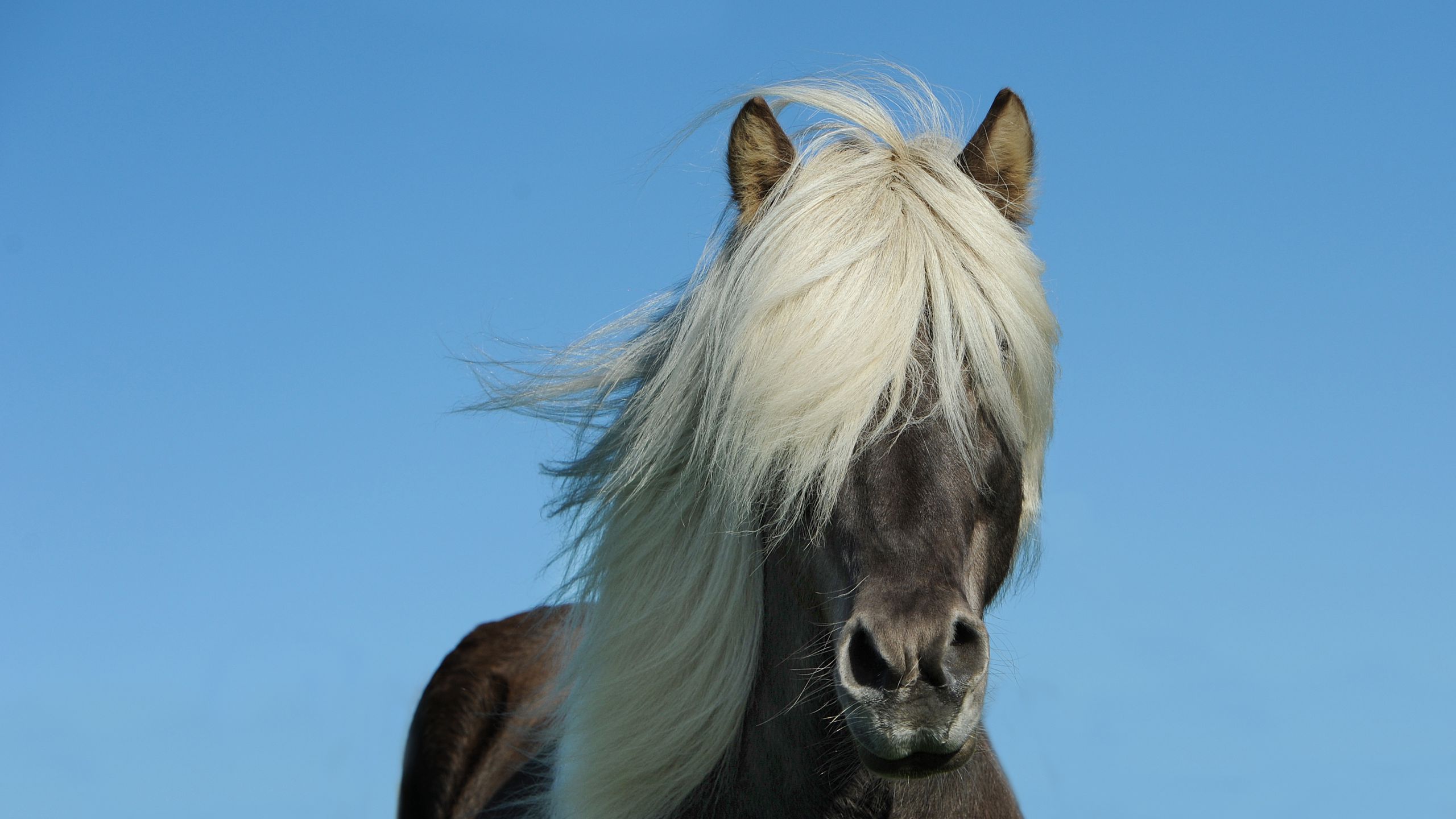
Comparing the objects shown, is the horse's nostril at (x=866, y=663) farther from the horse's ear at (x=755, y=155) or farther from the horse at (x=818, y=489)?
the horse's ear at (x=755, y=155)

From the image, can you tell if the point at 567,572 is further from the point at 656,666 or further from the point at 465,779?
the point at 465,779

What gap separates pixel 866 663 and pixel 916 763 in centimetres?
22

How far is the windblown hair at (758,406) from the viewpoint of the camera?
110 inches

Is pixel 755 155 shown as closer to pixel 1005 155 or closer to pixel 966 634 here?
pixel 1005 155

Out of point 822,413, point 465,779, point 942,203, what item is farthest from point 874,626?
point 465,779

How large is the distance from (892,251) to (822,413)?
0.52 meters

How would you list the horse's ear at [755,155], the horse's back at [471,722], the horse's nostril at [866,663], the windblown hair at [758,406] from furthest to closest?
the horse's back at [471,722] < the horse's ear at [755,155] < the windblown hair at [758,406] < the horse's nostril at [866,663]

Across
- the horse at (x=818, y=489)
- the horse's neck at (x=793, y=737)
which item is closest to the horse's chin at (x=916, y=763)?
the horse at (x=818, y=489)

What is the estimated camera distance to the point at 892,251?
3.00 meters

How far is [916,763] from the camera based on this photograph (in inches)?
95.9

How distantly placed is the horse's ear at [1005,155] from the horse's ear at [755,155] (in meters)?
0.52

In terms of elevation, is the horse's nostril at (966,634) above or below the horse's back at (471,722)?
below

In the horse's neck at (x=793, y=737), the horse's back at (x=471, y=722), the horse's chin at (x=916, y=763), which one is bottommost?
the horse's chin at (x=916, y=763)

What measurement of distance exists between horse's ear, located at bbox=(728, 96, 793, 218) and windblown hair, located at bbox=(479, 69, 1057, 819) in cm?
8
